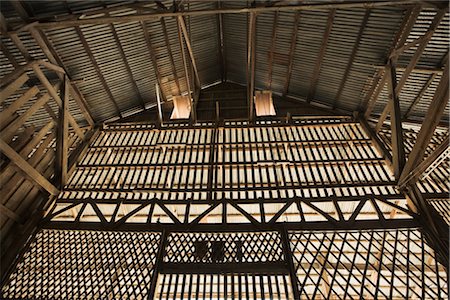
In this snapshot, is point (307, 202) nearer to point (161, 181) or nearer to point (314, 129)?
point (314, 129)

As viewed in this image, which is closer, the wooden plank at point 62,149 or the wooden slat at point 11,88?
the wooden slat at point 11,88

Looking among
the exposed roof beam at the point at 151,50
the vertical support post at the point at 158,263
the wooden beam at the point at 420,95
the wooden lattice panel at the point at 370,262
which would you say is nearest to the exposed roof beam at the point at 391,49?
the wooden beam at the point at 420,95

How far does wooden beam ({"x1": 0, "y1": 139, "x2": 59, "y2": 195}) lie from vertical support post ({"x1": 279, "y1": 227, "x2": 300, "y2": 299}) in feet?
18.9

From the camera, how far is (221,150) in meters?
8.88

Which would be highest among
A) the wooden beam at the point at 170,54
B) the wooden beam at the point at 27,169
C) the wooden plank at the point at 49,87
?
the wooden beam at the point at 170,54

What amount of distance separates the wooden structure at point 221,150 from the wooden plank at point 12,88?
0.04 m

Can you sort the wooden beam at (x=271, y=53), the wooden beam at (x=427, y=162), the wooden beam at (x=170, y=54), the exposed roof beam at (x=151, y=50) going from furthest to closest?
the wooden beam at (x=170, y=54) < the wooden beam at (x=271, y=53) < the exposed roof beam at (x=151, y=50) < the wooden beam at (x=427, y=162)

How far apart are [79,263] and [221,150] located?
15.5 feet

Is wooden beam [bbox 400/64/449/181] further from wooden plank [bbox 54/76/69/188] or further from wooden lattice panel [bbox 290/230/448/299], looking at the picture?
wooden plank [bbox 54/76/69/188]

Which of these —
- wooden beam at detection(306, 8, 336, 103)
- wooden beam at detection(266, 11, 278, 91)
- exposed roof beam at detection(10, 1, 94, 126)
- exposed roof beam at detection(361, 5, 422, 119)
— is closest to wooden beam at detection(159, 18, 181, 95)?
exposed roof beam at detection(10, 1, 94, 126)

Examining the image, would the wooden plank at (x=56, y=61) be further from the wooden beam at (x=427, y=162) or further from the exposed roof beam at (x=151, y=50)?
the wooden beam at (x=427, y=162)

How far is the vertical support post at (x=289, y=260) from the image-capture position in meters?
5.40

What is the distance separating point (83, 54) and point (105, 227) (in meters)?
4.91

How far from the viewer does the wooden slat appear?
6.34 metres
